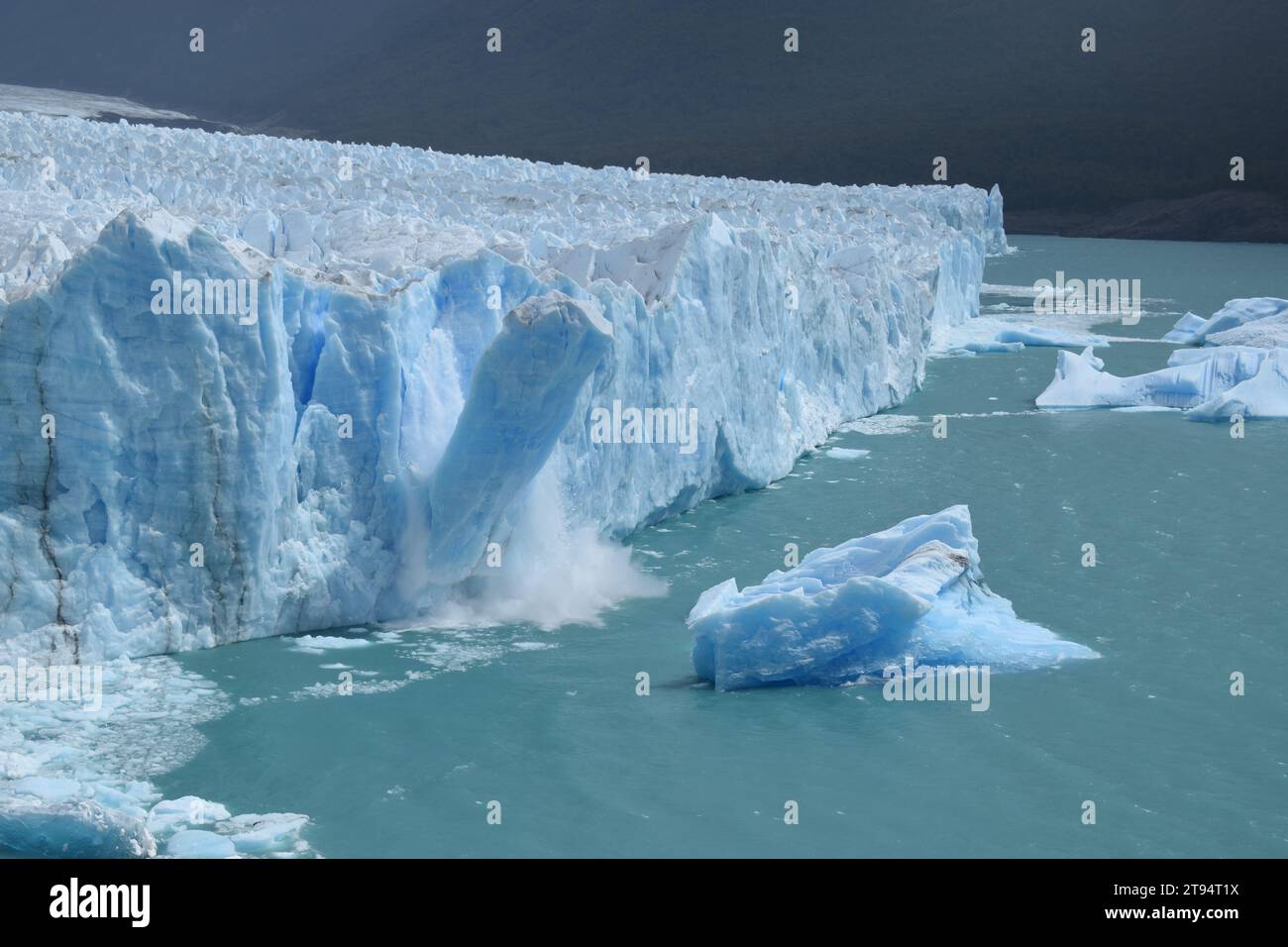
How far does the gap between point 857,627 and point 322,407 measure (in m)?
3.05

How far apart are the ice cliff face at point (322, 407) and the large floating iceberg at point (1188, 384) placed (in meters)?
5.53

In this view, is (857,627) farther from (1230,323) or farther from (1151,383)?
(1230,323)

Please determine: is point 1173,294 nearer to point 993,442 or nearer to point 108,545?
point 993,442

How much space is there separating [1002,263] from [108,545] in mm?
32287

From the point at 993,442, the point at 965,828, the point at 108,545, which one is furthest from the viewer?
the point at 993,442

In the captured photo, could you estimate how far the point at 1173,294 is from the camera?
29328 mm

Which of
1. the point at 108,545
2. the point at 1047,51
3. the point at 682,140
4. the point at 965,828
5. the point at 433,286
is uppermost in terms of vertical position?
the point at 1047,51

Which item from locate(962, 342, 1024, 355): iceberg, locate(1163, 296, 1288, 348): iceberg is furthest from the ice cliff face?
locate(1163, 296, 1288, 348): iceberg

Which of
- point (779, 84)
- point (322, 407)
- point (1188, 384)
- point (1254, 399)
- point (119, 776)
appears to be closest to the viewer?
point (119, 776)

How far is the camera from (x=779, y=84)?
6769 cm

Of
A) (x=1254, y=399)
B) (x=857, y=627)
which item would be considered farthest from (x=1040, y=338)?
(x=857, y=627)

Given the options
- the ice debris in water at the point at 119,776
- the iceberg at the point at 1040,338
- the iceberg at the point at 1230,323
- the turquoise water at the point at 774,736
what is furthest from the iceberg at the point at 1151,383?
the ice debris in water at the point at 119,776

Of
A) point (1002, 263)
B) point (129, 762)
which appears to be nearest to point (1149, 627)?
point (129, 762)

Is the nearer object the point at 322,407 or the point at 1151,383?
the point at 322,407
